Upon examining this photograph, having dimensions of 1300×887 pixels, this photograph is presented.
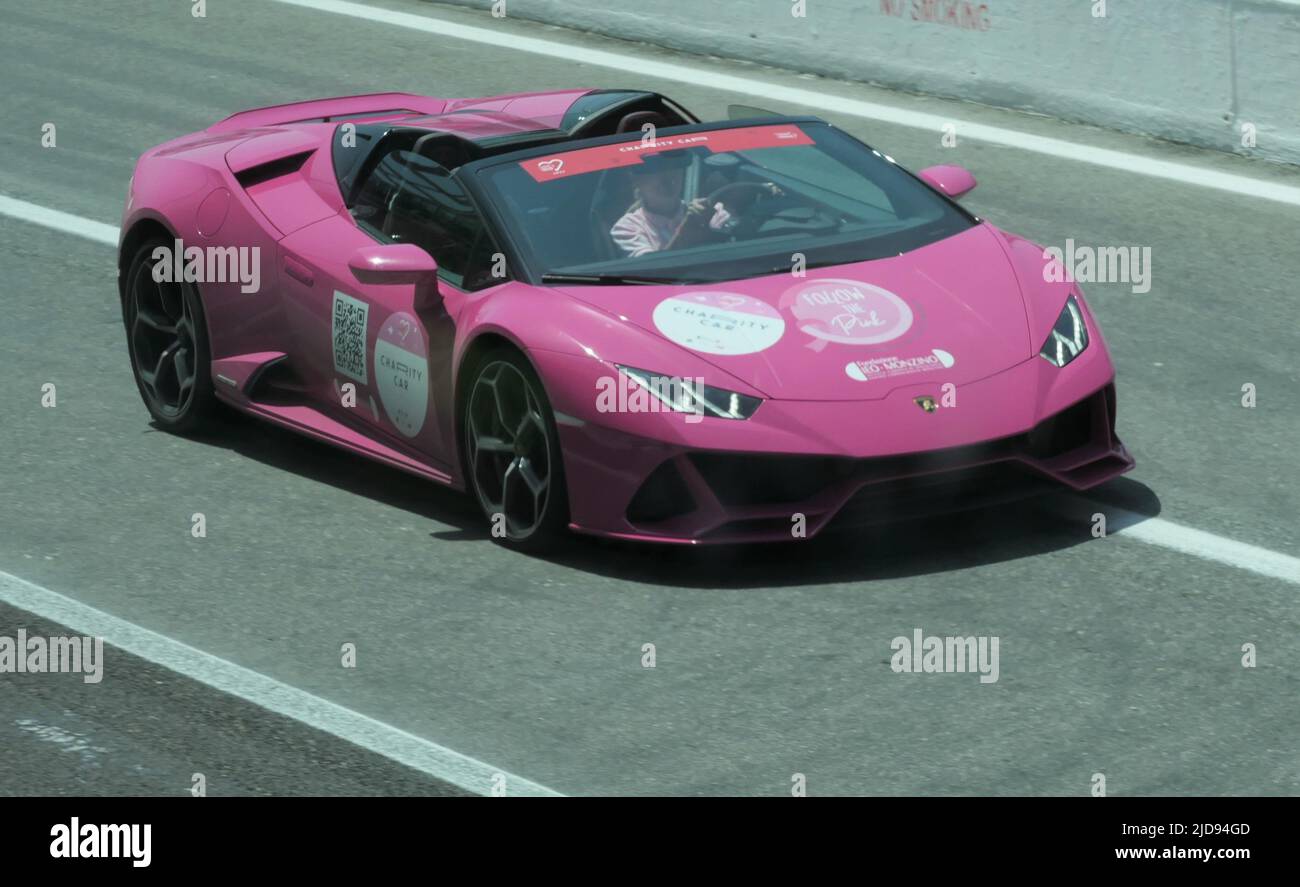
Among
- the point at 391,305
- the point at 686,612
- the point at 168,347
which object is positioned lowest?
the point at 686,612

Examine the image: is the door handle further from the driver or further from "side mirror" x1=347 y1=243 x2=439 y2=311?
the driver

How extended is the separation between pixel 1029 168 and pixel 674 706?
21.4 ft

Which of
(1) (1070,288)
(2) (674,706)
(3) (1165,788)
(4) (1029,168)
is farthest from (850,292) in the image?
(4) (1029,168)

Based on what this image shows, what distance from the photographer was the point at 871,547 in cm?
680

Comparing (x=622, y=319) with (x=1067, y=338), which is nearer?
(x=622, y=319)

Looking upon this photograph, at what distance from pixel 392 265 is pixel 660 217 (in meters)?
0.93

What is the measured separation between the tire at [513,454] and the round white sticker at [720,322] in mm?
464

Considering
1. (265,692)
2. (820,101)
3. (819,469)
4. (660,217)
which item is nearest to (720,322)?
(819,469)

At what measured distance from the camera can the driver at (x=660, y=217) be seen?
7.27 metres

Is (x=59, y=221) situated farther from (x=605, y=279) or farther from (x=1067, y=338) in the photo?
(x=1067, y=338)

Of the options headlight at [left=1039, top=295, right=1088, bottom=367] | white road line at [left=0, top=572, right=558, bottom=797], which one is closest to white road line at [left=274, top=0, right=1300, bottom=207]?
headlight at [left=1039, top=295, right=1088, bottom=367]

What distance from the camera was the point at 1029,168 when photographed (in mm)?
11570

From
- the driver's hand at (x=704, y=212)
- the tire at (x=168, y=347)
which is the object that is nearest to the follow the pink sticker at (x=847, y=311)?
the driver's hand at (x=704, y=212)

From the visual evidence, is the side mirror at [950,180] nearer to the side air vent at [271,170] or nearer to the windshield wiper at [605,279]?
the windshield wiper at [605,279]
